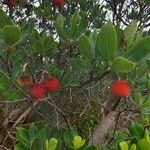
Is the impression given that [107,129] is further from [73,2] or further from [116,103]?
[73,2]

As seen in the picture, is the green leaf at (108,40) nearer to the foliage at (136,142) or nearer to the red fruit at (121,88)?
the red fruit at (121,88)

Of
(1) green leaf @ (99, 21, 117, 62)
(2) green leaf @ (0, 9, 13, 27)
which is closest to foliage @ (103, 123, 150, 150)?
(1) green leaf @ (99, 21, 117, 62)

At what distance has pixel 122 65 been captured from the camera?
1.18m

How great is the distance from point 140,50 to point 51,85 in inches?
15.6

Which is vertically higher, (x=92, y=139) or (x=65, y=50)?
(x=65, y=50)

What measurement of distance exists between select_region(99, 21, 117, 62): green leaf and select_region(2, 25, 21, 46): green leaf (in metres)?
0.26

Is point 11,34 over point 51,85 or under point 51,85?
over

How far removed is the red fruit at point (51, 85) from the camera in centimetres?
150

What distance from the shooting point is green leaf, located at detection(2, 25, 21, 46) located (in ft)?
4.17

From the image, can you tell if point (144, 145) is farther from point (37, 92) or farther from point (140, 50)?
point (37, 92)

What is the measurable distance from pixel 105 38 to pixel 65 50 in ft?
2.86

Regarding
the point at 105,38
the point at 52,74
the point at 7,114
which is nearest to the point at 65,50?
the point at 52,74

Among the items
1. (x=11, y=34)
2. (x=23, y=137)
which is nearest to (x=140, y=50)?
(x=11, y=34)

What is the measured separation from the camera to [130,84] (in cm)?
140
